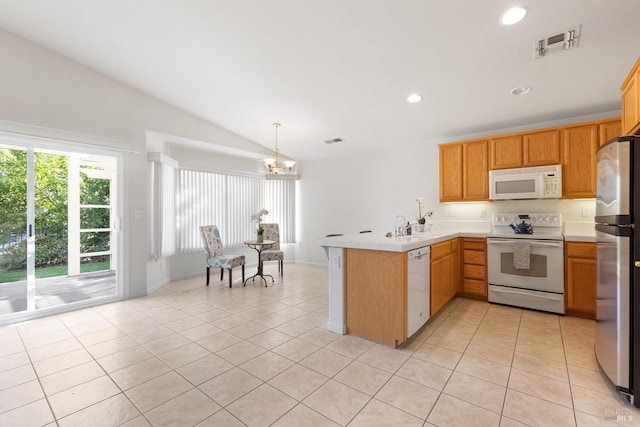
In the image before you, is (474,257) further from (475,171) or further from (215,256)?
(215,256)

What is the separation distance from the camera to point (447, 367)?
218 cm

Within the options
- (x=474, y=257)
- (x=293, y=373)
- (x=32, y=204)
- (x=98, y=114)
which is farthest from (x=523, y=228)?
(x=32, y=204)

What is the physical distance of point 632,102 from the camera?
204 cm

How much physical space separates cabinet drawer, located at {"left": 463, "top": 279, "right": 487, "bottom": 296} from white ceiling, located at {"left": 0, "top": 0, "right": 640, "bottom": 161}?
229 cm

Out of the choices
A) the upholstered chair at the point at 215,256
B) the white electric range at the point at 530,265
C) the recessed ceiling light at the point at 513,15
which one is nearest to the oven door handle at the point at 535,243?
the white electric range at the point at 530,265

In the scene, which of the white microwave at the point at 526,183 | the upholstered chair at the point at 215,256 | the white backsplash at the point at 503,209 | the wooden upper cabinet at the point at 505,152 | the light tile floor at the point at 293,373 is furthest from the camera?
the upholstered chair at the point at 215,256

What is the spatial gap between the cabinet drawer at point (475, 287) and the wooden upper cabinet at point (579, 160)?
1.53m

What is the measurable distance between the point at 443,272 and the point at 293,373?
220 cm

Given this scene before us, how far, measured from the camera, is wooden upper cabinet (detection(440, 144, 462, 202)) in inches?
168

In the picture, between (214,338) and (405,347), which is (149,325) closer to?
(214,338)

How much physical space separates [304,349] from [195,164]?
→ 4311mm

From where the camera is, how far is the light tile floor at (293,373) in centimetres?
167

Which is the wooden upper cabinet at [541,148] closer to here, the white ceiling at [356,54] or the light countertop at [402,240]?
the white ceiling at [356,54]

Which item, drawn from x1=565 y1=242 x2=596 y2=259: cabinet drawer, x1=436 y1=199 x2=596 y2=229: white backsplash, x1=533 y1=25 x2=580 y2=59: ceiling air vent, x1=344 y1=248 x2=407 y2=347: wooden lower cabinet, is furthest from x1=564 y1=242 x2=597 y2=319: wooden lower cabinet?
x1=344 y1=248 x2=407 y2=347: wooden lower cabinet
